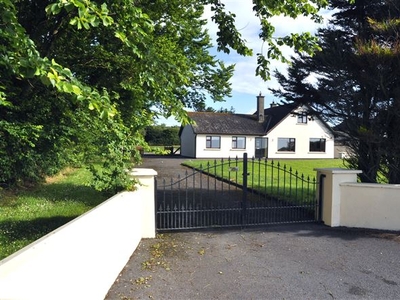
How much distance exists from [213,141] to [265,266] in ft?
91.6

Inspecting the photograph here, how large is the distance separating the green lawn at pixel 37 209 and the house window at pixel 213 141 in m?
21.6

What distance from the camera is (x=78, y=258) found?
2.94m

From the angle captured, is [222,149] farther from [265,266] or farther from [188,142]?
[265,266]

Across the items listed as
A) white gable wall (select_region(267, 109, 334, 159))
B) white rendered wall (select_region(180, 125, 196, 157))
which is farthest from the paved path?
white gable wall (select_region(267, 109, 334, 159))

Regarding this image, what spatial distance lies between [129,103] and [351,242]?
5785mm

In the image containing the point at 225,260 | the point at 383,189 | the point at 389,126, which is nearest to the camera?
the point at 225,260

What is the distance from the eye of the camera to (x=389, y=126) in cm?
733

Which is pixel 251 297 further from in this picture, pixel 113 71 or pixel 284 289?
pixel 113 71

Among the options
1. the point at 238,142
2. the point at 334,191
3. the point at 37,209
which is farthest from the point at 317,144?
the point at 37,209

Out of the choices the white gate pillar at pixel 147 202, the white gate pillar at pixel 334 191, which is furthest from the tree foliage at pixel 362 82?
the white gate pillar at pixel 147 202

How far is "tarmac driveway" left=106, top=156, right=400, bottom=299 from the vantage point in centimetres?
400

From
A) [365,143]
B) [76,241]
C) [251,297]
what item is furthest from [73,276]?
[365,143]

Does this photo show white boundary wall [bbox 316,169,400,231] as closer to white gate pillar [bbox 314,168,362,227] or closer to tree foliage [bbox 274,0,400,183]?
white gate pillar [bbox 314,168,362,227]

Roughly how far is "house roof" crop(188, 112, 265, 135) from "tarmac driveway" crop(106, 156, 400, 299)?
25821 mm
